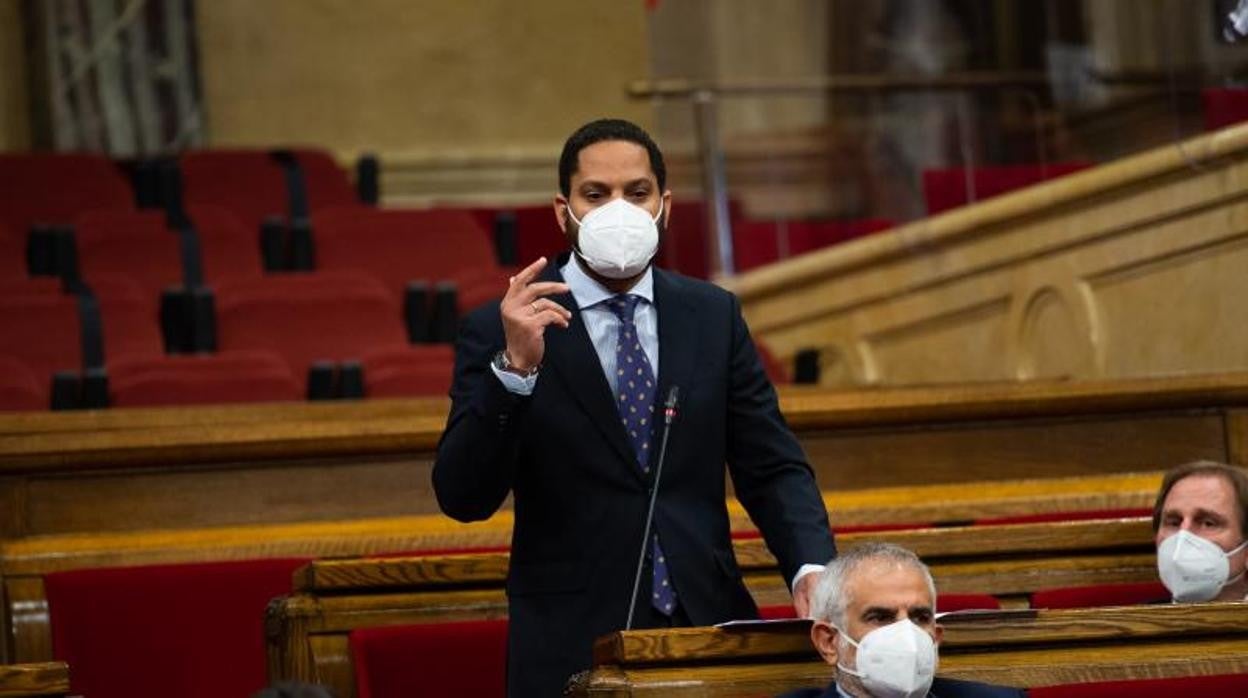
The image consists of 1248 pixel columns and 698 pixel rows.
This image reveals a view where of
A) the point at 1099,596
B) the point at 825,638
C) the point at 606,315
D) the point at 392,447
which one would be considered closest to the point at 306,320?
the point at 392,447

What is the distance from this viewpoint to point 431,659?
7.45 ft

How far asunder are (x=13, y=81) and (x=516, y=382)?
14.3 ft

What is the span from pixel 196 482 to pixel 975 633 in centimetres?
123

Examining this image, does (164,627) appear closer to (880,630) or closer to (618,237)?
(618,237)

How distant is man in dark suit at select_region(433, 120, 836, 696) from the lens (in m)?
1.98

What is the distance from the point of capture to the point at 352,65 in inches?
246

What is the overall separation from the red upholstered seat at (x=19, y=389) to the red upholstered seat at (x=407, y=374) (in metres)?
0.48

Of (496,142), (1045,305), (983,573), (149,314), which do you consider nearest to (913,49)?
(496,142)

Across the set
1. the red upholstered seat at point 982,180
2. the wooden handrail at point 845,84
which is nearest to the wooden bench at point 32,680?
the red upholstered seat at point 982,180

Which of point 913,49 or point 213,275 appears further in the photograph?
point 913,49

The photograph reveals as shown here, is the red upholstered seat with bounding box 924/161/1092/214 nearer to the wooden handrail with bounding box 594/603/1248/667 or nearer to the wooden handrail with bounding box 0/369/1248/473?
the wooden handrail with bounding box 0/369/1248/473

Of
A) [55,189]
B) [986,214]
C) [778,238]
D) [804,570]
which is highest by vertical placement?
[55,189]

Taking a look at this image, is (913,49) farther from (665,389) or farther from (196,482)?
(665,389)

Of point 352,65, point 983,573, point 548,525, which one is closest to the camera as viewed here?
point 548,525
